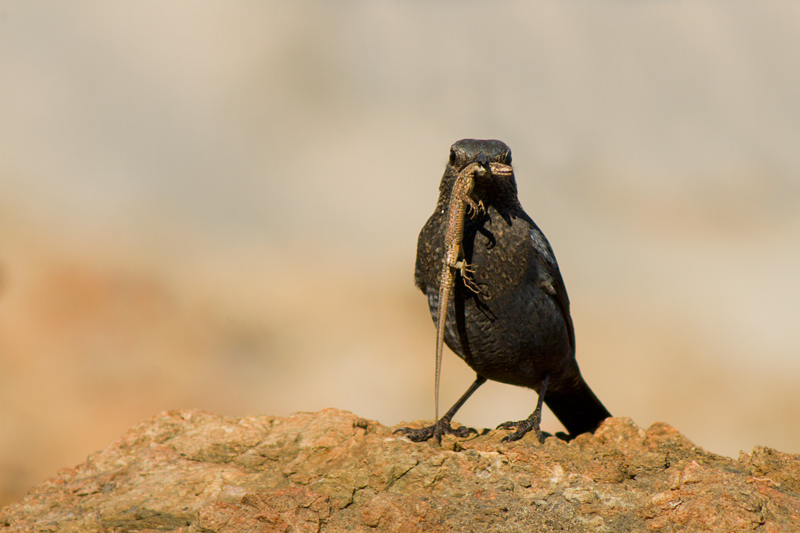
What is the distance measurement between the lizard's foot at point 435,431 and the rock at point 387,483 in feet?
0.30

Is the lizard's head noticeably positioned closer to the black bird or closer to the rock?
the black bird

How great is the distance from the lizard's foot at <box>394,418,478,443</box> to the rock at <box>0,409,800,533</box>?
91 millimetres

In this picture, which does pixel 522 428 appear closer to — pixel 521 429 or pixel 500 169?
pixel 521 429

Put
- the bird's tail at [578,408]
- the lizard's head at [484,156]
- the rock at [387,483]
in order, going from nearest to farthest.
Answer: the rock at [387,483] < the lizard's head at [484,156] < the bird's tail at [578,408]

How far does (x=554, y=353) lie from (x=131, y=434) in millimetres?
3238

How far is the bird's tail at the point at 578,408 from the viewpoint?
636cm

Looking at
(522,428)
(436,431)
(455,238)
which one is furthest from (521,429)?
(455,238)

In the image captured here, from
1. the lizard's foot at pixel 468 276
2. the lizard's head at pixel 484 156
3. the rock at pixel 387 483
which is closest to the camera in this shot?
the rock at pixel 387 483

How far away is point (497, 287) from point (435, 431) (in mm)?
1127

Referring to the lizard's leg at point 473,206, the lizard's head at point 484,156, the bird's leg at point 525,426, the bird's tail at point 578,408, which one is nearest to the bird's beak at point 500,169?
the lizard's head at point 484,156

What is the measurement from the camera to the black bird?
5.27 m

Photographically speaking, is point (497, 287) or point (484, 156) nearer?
point (484, 156)

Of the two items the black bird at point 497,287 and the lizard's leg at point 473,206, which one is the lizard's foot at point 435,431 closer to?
the black bird at point 497,287

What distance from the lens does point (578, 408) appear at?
645 centimetres
